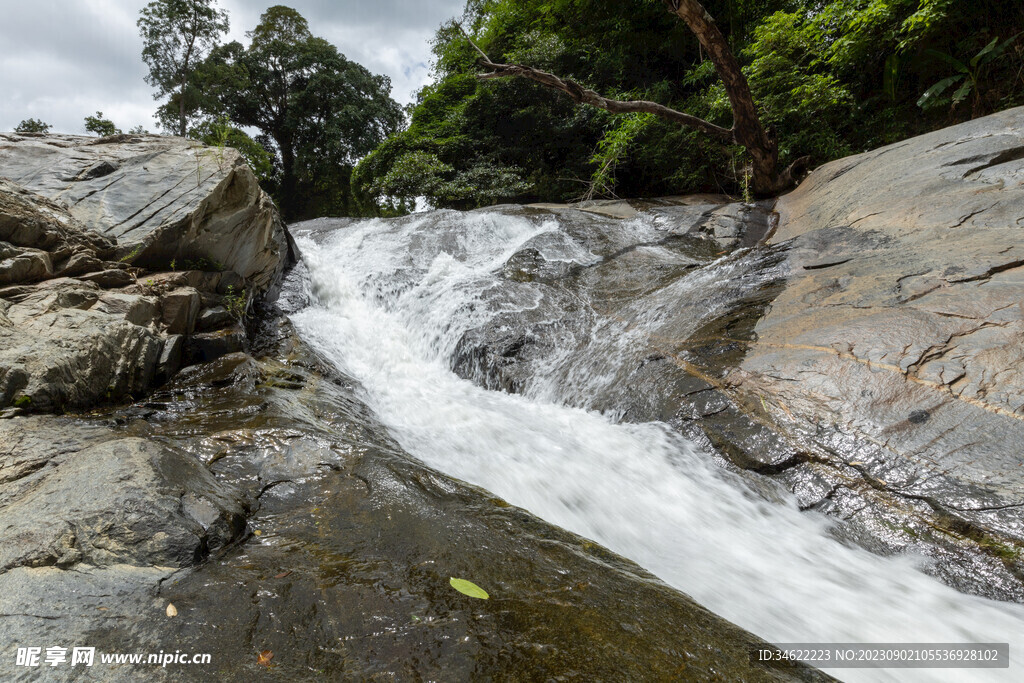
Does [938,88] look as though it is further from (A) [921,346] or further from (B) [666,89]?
(A) [921,346]

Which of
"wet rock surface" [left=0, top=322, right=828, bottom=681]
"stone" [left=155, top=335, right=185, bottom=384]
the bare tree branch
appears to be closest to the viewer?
"wet rock surface" [left=0, top=322, right=828, bottom=681]

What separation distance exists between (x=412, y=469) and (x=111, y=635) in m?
1.49

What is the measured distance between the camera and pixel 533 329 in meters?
5.62

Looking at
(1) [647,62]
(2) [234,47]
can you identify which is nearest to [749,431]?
(1) [647,62]

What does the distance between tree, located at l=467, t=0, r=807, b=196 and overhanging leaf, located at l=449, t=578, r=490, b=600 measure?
826 cm

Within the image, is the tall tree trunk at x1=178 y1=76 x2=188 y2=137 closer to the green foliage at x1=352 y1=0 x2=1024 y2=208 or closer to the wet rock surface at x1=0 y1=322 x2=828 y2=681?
the green foliage at x1=352 y1=0 x2=1024 y2=208

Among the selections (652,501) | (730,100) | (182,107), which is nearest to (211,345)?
(652,501)

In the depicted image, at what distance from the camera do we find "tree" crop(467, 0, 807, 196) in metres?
7.79

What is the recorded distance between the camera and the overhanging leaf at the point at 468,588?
176 centimetres

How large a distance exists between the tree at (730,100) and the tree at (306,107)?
20.5 m

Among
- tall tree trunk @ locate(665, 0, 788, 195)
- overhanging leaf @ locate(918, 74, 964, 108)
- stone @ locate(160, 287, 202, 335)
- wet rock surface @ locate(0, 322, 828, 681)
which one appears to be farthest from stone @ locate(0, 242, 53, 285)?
overhanging leaf @ locate(918, 74, 964, 108)

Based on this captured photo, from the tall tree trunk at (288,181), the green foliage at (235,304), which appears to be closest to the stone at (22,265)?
the green foliage at (235,304)

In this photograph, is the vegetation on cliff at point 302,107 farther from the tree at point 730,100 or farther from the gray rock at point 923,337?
the gray rock at point 923,337

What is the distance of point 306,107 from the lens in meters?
26.6
